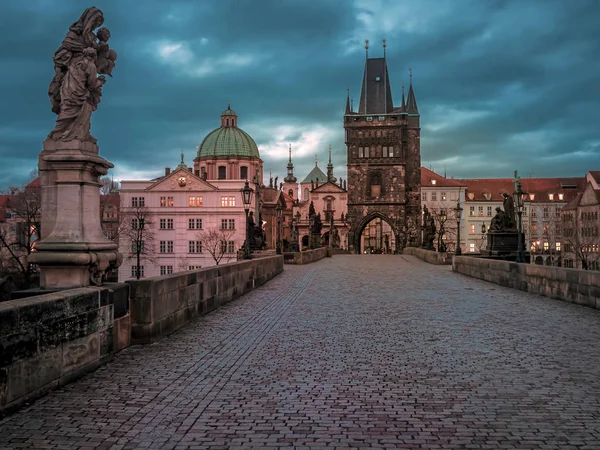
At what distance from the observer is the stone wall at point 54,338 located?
15.9 ft

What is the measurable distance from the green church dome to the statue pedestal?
289 feet

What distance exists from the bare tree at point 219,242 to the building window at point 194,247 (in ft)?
2.01

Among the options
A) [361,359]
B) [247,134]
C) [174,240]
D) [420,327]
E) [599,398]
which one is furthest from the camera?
[247,134]

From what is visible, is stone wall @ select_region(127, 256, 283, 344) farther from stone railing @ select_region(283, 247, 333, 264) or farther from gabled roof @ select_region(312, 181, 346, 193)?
gabled roof @ select_region(312, 181, 346, 193)

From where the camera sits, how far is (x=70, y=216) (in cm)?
747

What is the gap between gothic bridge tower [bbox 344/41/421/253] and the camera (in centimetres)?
7981

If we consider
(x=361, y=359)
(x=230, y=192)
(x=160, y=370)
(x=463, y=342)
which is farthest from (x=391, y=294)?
(x=230, y=192)

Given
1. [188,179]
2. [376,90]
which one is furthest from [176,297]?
[376,90]

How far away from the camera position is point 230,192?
73062 mm

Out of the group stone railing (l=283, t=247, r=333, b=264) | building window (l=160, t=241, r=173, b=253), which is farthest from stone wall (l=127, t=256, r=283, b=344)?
building window (l=160, t=241, r=173, b=253)

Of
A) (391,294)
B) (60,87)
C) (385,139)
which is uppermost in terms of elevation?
(385,139)

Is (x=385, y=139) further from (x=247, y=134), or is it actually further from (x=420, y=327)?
(x=420, y=327)

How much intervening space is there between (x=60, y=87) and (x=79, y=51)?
527 mm

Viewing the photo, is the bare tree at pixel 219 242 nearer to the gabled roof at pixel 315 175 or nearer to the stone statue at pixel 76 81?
the stone statue at pixel 76 81
